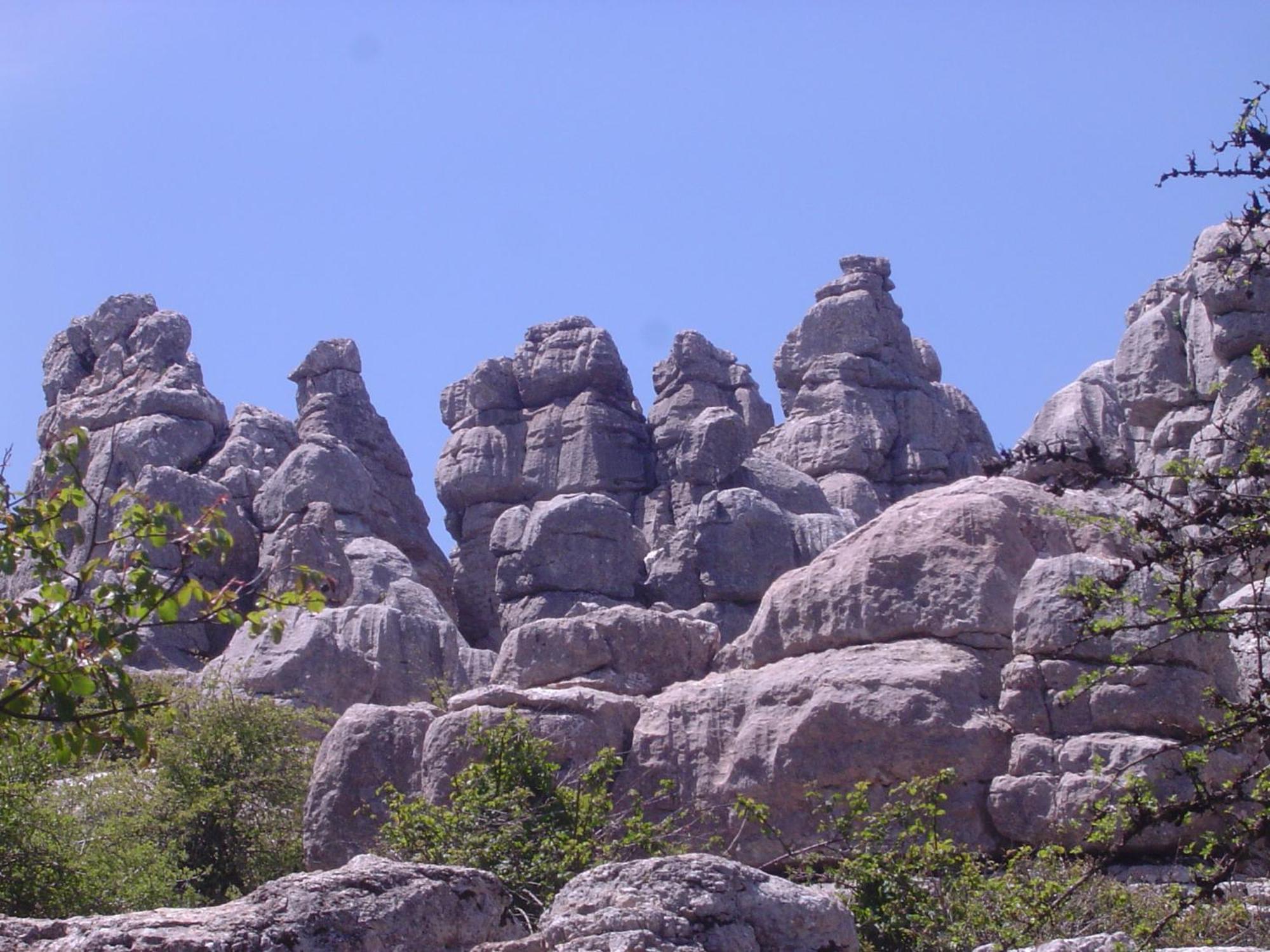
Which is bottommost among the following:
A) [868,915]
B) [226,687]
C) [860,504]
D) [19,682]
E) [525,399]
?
[868,915]

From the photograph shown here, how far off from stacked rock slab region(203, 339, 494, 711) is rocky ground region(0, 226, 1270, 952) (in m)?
0.10

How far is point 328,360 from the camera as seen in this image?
5209 centimetres

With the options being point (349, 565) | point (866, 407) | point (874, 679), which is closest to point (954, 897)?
point (874, 679)

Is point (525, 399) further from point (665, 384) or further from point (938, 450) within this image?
point (938, 450)

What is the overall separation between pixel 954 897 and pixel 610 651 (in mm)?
9051

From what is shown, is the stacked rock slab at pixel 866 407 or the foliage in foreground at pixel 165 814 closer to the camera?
the foliage in foreground at pixel 165 814

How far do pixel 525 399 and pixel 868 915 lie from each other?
136ft

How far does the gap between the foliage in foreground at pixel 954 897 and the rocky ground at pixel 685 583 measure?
134 cm

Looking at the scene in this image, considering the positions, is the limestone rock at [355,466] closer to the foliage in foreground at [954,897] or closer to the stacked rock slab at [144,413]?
the stacked rock slab at [144,413]

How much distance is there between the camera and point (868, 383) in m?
51.7

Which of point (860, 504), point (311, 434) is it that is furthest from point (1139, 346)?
point (311, 434)

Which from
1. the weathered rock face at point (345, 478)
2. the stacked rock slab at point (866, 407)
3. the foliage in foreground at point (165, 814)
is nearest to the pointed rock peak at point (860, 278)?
the stacked rock slab at point (866, 407)

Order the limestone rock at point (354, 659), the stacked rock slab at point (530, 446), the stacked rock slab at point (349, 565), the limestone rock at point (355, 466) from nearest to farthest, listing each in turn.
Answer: the limestone rock at point (354, 659) → the stacked rock slab at point (349, 565) → the limestone rock at point (355, 466) → the stacked rock slab at point (530, 446)

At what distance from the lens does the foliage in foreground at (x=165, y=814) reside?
46.8ft
